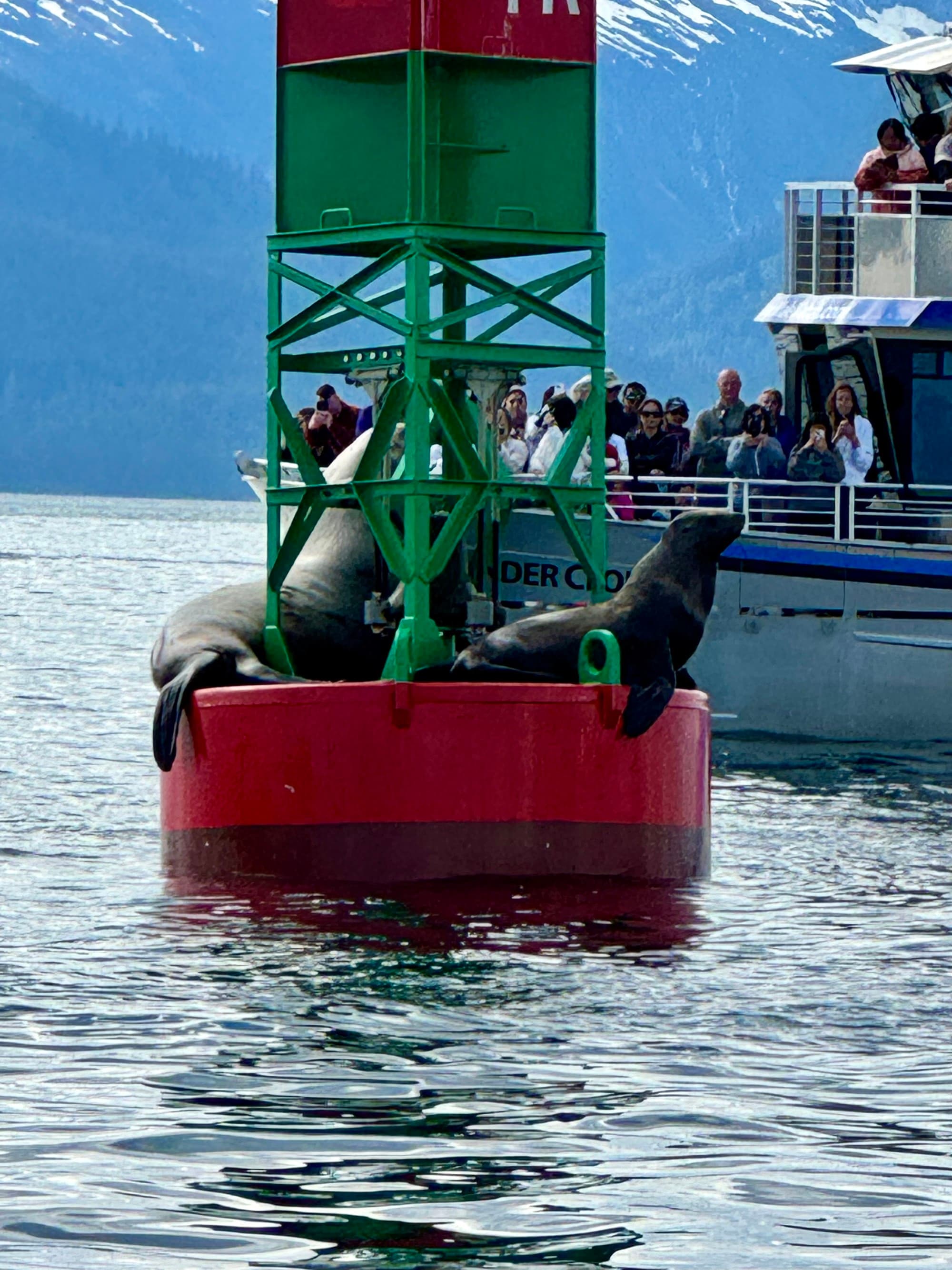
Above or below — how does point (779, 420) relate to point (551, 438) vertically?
above

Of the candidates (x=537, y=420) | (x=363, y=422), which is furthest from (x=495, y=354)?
(x=537, y=420)

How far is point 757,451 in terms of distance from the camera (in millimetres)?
25047

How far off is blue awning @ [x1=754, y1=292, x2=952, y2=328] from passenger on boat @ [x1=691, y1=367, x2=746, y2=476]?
4.53ft

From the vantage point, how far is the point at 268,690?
14.8m

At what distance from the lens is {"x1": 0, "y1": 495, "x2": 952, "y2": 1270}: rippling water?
837 cm

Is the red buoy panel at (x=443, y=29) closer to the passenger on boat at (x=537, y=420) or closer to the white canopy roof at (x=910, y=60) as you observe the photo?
the passenger on boat at (x=537, y=420)

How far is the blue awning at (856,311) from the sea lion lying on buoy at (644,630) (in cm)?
966

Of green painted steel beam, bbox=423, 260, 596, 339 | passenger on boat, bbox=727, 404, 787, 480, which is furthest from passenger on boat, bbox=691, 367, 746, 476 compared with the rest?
green painted steel beam, bbox=423, 260, 596, 339

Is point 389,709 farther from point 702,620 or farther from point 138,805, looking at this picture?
point 138,805

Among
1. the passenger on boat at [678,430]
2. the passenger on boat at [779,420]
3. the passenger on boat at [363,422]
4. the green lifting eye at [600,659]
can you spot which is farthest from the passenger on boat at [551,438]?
the green lifting eye at [600,659]

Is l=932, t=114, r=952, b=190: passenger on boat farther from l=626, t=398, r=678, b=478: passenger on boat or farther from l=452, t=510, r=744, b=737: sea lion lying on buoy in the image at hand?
l=452, t=510, r=744, b=737: sea lion lying on buoy

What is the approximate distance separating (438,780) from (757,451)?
36.9 ft

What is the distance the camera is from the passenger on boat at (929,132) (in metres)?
27.5

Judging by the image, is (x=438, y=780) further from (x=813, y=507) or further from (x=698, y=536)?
(x=813, y=507)
